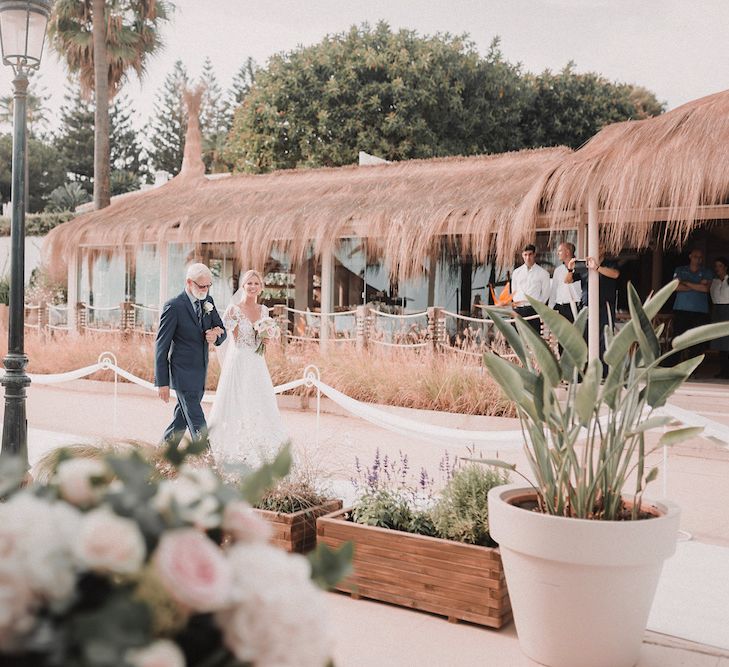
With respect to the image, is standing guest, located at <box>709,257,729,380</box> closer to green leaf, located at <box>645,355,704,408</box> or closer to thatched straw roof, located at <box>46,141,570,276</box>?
thatched straw roof, located at <box>46,141,570,276</box>

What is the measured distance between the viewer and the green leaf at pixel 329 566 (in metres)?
1.12

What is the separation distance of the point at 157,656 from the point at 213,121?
155ft

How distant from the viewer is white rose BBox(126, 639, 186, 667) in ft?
2.86

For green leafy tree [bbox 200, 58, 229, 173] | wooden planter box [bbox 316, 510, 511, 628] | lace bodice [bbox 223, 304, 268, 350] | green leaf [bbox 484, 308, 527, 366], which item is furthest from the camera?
green leafy tree [bbox 200, 58, 229, 173]

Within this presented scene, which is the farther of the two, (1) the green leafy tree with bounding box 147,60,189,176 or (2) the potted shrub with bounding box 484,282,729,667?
(1) the green leafy tree with bounding box 147,60,189,176

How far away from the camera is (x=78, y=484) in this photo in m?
1.09

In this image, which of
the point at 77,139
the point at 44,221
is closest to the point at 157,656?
the point at 44,221

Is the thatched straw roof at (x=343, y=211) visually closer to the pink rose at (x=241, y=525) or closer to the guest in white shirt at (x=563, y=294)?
the guest in white shirt at (x=563, y=294)

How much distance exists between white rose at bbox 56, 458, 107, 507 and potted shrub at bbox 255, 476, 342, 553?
9.56ft

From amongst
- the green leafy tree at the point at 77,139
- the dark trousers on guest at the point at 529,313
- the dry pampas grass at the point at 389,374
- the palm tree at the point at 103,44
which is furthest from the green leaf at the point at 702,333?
the green leafy tree at the point at 77,139

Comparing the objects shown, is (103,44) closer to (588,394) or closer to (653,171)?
(653,171)

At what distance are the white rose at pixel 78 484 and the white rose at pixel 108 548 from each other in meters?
0.15

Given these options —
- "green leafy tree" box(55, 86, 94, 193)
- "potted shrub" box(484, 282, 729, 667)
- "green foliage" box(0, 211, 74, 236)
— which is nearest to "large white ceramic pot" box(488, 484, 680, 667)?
"potted shrub" box(484, 282, 729, 667)

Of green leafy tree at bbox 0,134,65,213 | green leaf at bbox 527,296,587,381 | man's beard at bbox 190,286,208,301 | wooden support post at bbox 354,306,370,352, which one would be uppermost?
green leafy tree at bbox 0,134,65,213
